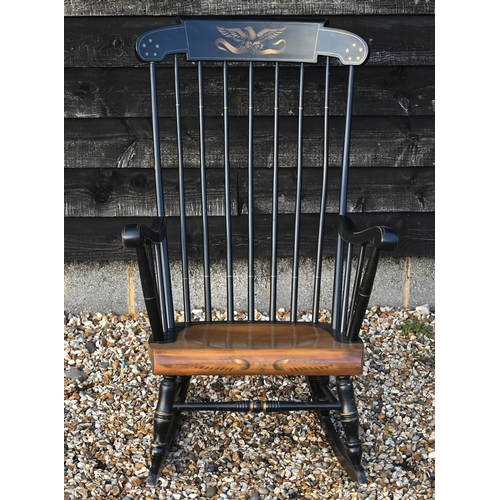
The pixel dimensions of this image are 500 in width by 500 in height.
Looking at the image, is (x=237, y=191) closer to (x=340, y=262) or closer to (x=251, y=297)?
(x=251, y=297)

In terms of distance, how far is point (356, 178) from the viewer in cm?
241

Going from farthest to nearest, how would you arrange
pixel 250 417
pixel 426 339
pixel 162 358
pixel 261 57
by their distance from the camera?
pixel 426 339 → pixel 250 417 → pixel 261 57 → pixel 162 358

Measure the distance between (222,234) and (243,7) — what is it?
2.87ft

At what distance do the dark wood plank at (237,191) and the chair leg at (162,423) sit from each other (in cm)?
95

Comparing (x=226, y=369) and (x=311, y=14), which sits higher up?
(x=311, y=14)

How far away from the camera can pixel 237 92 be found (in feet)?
7.43

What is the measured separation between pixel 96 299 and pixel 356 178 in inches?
47.2

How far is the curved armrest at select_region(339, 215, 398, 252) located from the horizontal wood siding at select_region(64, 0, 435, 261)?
0.77 m

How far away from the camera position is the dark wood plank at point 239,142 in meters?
2.32

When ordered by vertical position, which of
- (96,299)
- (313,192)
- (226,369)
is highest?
(313,192)

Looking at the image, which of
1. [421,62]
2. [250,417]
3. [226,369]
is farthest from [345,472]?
[421,62]

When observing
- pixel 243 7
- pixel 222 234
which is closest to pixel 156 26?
pixel 243 7

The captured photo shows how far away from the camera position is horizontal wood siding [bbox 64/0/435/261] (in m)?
2.22

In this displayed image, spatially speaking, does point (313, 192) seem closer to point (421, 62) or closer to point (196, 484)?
point (421, 62)
